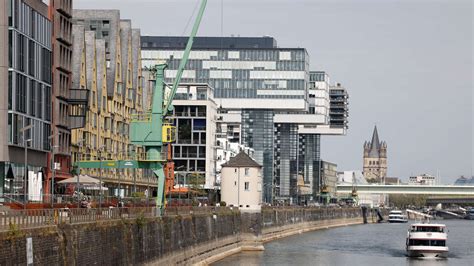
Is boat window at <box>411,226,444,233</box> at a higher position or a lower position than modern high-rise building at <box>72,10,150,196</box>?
lower

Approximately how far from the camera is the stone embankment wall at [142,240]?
167ft

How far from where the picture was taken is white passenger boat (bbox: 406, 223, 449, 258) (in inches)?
4934

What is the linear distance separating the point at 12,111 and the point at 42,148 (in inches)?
486

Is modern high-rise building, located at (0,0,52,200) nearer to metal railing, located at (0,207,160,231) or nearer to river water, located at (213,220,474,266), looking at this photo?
metal railing, located at (0,207,160,231)

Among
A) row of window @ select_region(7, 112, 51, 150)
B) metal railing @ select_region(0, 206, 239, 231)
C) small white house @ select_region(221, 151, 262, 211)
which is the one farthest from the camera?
small white house @ select_region(221, 151, 262, 211)

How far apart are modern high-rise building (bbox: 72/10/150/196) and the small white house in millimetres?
11925

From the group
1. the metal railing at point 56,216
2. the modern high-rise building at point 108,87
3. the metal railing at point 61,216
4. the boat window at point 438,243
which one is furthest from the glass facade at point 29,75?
the boat window at point 438,243

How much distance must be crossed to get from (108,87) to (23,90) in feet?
167

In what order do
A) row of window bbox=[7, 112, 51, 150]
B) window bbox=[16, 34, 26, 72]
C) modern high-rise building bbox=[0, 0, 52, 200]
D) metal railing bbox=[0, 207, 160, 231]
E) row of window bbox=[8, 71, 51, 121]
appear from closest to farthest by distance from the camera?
metal railing bbox=[0, 207, 160, 231]
modern high-rise building bbox=[0, 0, 52, 200]
row of window bbox=[8, 71, 51, 121]
window bbox=[16, 34, 26, 72]
row of window bbox=[7, 112, 51, 150]

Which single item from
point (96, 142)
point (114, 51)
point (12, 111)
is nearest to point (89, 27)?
point (114, 51)

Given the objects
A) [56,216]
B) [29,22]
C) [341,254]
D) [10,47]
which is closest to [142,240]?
[56,216]

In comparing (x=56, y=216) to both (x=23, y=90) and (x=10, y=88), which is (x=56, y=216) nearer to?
(x=10, y=88)

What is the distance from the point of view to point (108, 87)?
498ft

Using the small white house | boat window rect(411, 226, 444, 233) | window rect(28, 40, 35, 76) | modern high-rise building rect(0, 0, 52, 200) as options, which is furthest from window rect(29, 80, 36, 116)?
boat window rect(411, 226, 444, 233)
